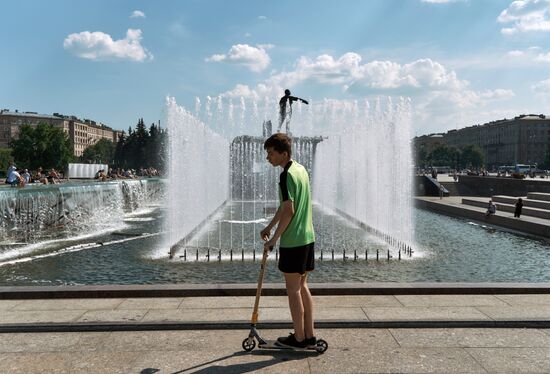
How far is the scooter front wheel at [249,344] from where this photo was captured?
5.45 m

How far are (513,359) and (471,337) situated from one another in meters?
0.75

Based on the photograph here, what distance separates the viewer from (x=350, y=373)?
488 cm

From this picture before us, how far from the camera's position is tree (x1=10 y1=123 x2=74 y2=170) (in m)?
93.0

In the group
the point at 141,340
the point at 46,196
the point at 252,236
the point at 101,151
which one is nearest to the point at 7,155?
the point at 101,151

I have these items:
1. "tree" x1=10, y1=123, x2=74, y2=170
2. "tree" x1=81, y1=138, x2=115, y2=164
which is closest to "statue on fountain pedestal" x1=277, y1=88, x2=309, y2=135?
"tree" x1=10, y1=123, x2=74, y2=170

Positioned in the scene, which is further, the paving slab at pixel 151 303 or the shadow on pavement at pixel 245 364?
the paving slab at pixel 151 303

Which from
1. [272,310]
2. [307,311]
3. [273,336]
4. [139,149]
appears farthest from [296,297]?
[139,149]

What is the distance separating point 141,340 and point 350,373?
244 cm

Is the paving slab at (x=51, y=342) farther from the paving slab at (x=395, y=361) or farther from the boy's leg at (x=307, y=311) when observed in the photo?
the paving slab at (x=395, y=361)

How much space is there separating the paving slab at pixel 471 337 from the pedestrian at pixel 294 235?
3.99ft

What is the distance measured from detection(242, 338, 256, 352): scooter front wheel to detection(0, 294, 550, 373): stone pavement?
2.1 inches

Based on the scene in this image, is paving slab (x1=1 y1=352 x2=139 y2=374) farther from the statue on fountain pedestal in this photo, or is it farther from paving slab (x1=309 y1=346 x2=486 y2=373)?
the statue on fountain pedestal

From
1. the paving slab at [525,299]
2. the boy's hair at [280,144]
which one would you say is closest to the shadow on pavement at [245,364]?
the boy's hair at [280,144]

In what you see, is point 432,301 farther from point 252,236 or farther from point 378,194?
point 378,194
